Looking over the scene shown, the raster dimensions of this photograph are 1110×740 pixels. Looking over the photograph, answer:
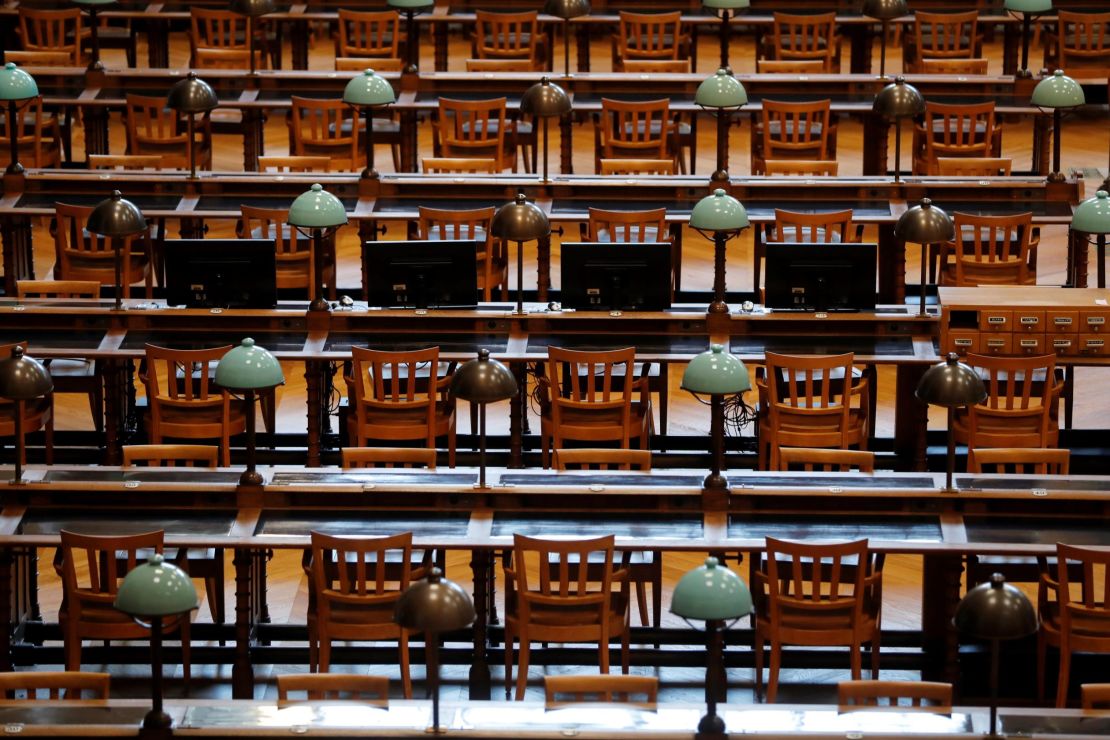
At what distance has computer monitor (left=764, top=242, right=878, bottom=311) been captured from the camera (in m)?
11.2

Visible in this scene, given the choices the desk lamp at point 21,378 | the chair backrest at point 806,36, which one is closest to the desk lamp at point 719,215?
the desk lamp at point 21,378

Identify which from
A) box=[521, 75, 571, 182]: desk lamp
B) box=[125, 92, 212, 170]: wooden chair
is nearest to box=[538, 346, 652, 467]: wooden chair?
box=[521, 75, 571, 182]: desk lamp

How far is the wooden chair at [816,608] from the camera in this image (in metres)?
8.73

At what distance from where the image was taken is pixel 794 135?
1405cm

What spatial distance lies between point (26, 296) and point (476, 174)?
9.26ft

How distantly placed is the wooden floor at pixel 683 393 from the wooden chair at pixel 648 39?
928 millimetres

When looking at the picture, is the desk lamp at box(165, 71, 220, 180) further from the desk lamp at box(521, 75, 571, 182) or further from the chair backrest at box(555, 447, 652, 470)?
the chair backrest at box(555, 447, 652, 470)

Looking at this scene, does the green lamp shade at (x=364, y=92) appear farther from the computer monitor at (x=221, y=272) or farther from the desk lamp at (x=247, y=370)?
the desk lamp at (x=247, y=370)

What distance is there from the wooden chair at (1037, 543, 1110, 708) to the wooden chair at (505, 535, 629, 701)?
5.84ft

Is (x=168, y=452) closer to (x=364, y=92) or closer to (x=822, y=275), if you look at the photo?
(x=364, y=92)

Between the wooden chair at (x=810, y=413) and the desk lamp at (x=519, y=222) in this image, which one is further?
the wooden chair at (x=810, y=413)

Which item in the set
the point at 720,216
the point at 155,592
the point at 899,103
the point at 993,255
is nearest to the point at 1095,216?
the point at 993,255

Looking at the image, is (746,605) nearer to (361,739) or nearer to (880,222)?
(361,739)

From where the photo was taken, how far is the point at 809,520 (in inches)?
364
